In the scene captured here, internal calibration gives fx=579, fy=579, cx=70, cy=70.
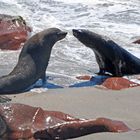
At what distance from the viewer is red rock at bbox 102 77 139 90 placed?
698 cm

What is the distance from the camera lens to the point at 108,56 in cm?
813

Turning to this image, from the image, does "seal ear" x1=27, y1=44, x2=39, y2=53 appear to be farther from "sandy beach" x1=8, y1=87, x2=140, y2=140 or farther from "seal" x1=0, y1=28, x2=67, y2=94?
"sandy beach" x1=8, y1=87, x2=140, y2=140

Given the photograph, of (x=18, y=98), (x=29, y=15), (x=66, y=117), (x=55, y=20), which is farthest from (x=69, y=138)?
(x=29, y=15)

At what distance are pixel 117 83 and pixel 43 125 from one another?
2420 millimetres

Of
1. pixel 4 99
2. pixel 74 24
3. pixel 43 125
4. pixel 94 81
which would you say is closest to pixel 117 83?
pixel 94 81

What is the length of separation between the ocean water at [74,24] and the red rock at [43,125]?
6.90ft

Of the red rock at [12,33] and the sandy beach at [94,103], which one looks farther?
the red rock at [12,33]

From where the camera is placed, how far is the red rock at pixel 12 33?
925 cm

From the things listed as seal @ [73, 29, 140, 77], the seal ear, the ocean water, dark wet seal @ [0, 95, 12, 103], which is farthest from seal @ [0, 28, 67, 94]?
seal @ [73, 29, 140, 77]

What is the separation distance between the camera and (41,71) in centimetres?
715

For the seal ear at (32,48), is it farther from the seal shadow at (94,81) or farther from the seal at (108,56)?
the seal at (108,56)

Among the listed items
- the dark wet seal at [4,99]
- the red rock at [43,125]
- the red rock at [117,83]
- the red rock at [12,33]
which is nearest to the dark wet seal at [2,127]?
the red rock at [43,125]

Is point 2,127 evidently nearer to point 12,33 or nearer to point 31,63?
point 31,63

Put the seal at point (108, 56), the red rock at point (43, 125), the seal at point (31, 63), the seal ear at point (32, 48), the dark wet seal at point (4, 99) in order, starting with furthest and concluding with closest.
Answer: the seal at point (108, 56)
the seal ear at point (32, 48)
the seal at point (31, 63)
the dark wet seal at point (4, 99)
the red rock at point (43, 125)
